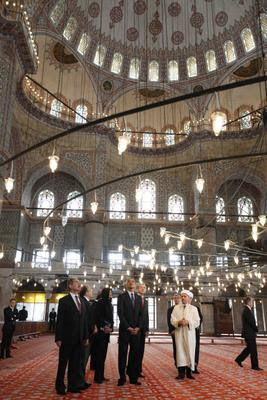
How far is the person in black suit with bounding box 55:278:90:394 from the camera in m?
4.16

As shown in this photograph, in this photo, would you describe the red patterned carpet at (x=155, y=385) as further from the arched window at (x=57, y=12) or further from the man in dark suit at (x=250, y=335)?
the arched window at (x=57, y=12)

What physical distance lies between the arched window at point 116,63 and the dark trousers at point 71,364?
23.6m

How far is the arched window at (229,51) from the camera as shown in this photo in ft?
79.3

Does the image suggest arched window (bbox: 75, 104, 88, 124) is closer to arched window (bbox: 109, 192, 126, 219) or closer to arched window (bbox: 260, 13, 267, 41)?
arched window (bbox: 109, 192, 126, 219)

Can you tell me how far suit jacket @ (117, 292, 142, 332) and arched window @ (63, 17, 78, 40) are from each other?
21.3 m

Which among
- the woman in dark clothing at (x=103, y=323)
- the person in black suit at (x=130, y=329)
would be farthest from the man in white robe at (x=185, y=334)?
the woman in dark clothing at (x=103, y=323)

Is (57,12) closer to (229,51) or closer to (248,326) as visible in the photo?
(229,51)

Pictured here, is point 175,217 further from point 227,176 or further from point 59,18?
point 59,18

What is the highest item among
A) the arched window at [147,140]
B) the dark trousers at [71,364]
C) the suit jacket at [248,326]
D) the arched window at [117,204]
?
the arched window at [147,140]

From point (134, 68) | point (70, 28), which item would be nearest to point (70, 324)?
point (70, 28)

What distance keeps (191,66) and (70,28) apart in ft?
28.4

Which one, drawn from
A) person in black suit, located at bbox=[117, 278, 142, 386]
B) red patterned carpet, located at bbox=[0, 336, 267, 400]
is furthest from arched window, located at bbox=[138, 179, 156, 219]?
person in black suit, located at bbox=[117, 278, 142, 386]

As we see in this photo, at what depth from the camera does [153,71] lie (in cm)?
2600

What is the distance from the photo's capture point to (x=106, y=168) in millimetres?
23984
